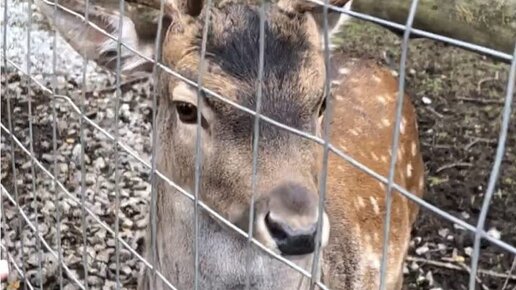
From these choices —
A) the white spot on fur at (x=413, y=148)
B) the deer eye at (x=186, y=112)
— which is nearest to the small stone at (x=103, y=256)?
the white spot on fur at (x=413, y=148)

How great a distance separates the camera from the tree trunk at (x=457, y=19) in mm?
4254

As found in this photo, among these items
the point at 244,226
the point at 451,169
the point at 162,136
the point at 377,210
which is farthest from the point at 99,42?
the point at 451,169

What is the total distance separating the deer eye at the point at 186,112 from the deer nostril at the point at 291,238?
0.49 m

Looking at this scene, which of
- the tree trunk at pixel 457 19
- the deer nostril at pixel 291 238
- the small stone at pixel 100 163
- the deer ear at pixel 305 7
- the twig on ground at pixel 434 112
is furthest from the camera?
the twig on ground at pixel 434 112

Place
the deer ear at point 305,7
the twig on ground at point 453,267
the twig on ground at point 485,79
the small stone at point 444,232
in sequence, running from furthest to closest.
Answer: the twig on ground at point 485,79, the small stone at point 444,232, the twig on ground at point 453,267, the deer ear at point 305,7

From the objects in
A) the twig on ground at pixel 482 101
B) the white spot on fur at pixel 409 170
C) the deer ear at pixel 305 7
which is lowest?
the twig on ground at pixel 482 101

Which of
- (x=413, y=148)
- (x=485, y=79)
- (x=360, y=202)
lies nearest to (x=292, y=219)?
(x=360, y=202)

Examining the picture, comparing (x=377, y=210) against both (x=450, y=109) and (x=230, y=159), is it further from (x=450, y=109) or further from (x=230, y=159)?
(x=450, y=109)

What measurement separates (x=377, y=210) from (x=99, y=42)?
1252 mm

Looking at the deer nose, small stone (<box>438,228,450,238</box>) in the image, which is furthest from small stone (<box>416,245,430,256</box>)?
the deer nose

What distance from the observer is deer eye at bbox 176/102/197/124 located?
7.23 feet

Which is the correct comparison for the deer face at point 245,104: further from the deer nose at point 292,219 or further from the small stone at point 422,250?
the small stone at point 422,250

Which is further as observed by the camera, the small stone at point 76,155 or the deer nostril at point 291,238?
the small stone at point 76,155

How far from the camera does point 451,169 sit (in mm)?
4965
